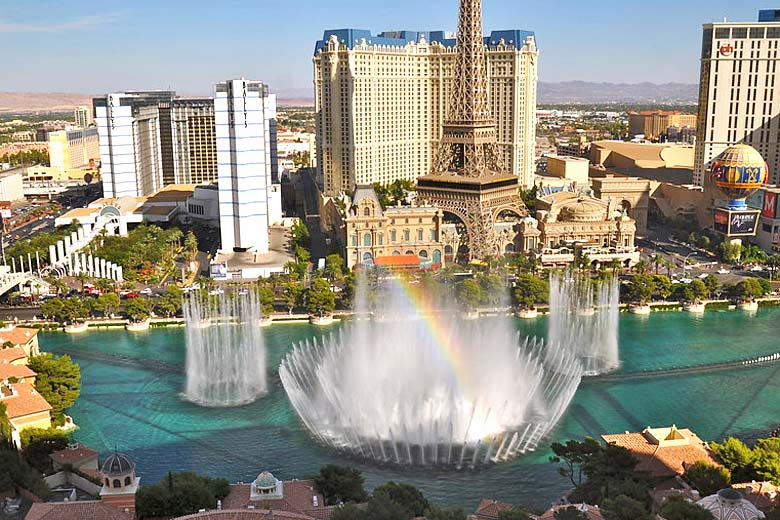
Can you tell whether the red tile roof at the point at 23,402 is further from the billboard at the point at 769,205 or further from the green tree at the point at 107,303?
the billboard at the point at 769,205

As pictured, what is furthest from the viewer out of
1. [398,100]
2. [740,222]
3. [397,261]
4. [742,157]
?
[398,100]

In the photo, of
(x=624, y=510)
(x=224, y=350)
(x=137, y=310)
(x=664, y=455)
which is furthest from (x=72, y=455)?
(x=664, y=455)

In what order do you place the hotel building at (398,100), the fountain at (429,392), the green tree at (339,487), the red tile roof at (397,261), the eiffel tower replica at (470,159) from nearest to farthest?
the green tree at (339,487) → the fountain at (429,392) → the red tile roof at (397,261) → the eiffel tower replica at (470,159) → the hotel building at (398,100)

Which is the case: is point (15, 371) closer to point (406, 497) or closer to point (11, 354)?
point (11, 354)

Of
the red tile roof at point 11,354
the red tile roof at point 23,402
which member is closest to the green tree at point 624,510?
the red tile roof at point 23,402

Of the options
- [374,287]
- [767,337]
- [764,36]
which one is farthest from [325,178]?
[767,337]
